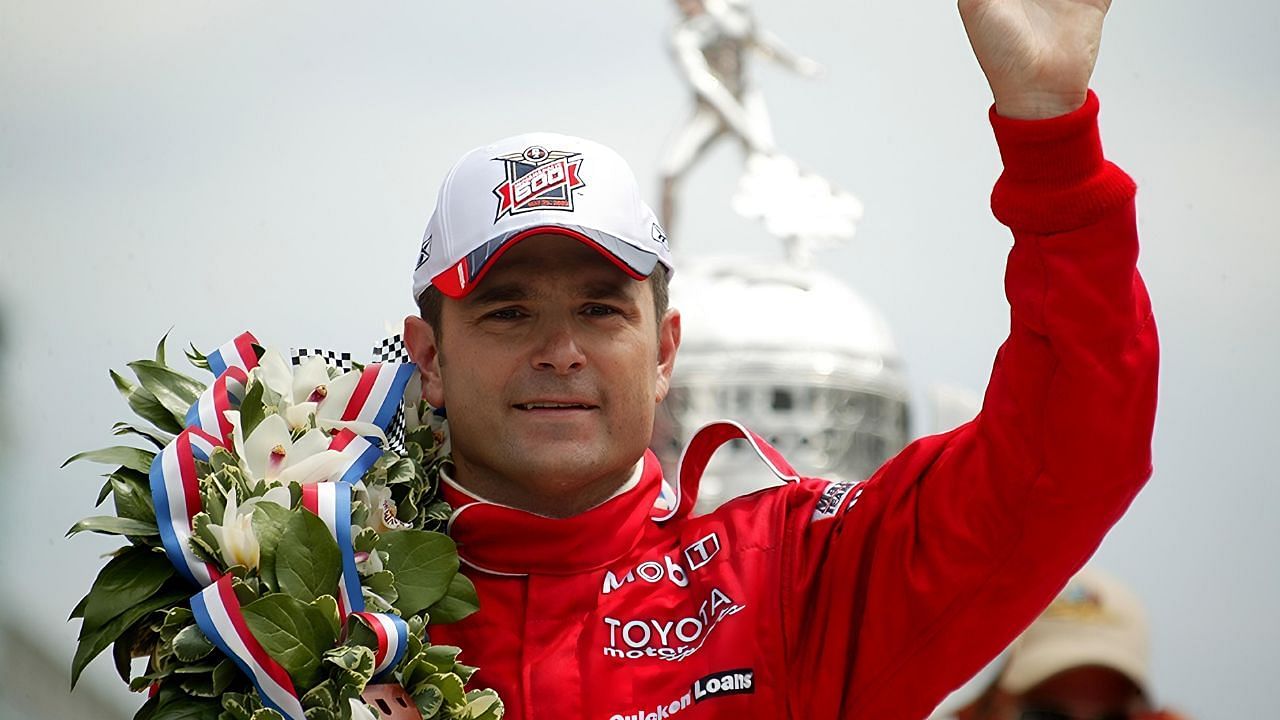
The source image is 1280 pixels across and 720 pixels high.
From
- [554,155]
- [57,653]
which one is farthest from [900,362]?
[554,155]

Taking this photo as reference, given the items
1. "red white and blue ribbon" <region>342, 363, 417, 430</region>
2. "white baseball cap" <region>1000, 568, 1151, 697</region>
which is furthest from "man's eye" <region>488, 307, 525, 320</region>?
"white baseball cap" <region>1000, 568, 1151, 697</region>

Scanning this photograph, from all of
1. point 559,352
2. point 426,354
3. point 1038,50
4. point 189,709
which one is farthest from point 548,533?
point 1038,50

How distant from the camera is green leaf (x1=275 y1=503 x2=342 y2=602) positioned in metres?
2.21

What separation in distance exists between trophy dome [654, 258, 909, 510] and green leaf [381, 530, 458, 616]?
490cm

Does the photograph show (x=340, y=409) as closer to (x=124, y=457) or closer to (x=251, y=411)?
(x=251, y=411)

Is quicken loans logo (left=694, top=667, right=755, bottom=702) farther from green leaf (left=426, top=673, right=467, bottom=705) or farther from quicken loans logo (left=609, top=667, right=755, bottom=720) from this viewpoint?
green leaf (left=426, top=673, right=467, bottom=705)

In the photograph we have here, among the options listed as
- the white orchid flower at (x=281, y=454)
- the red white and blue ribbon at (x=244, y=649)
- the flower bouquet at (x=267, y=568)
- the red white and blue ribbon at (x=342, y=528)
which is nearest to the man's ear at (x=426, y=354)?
the flower bouquet at (x=267, y=568)

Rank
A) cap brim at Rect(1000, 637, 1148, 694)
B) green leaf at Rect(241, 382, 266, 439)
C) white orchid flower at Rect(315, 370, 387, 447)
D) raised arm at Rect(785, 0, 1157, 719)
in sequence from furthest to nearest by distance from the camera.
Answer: cap brim at Rect(1000, 637, 1148, 694) → white orchid flower at Rect(315, 370, 387, 447) → green leaf at Rect(241, 382, 266, 439) → raised arm at Rect(785, 0, 1157, 719)

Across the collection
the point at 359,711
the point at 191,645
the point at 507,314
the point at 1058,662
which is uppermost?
the point at 507,314

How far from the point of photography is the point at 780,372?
25.4 ft

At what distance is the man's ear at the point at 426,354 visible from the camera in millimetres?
2623

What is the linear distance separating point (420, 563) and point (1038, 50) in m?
1.15

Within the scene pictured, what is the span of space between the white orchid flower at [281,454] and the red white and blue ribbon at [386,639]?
270 millimetres

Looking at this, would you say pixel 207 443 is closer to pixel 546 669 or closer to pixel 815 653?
pixel 546 669
